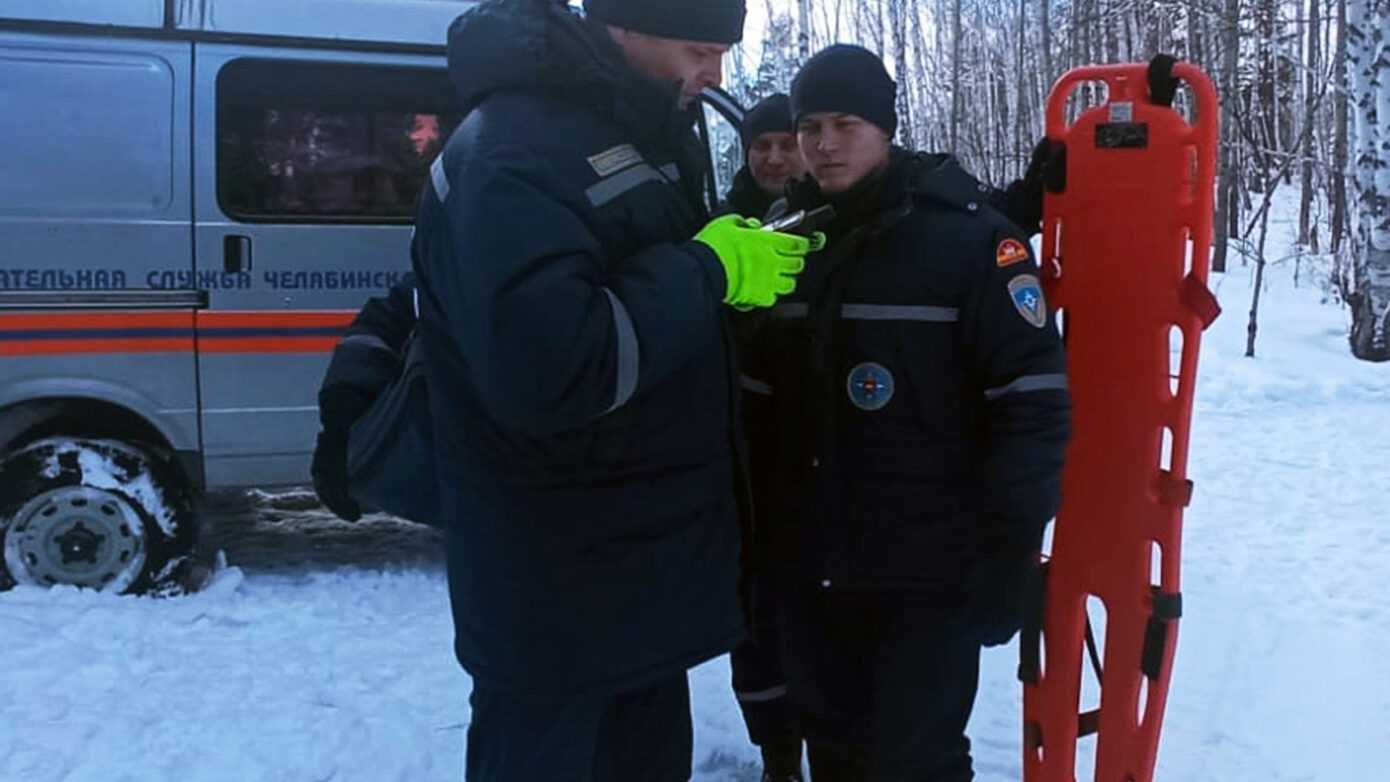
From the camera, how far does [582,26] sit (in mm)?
1833

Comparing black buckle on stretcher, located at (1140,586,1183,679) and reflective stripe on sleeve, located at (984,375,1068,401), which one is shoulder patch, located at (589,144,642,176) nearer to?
reflective stripe on sleeve, located at (984,375,1068,401)

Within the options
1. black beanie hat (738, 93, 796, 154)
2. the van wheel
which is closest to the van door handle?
the van wheel

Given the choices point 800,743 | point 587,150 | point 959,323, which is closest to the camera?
point 587,150

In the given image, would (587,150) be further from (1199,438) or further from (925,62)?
(925,62)

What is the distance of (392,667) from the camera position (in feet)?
13.5

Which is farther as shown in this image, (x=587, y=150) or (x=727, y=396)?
(x=727, y=396)

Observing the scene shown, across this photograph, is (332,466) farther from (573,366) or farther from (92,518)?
(92,518)

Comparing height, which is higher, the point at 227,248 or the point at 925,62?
the point at 925,62

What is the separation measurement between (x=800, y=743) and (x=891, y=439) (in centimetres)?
112

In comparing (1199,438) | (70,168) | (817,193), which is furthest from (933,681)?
(1199,438)

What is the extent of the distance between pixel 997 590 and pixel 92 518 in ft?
11.9

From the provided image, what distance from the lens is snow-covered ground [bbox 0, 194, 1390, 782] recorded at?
340 centimetres

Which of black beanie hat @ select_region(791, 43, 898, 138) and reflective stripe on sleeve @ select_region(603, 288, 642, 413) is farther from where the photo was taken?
black beanie hat @ select_region(791, 43, 898, 138)

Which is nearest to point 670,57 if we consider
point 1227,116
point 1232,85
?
point 1232,85
